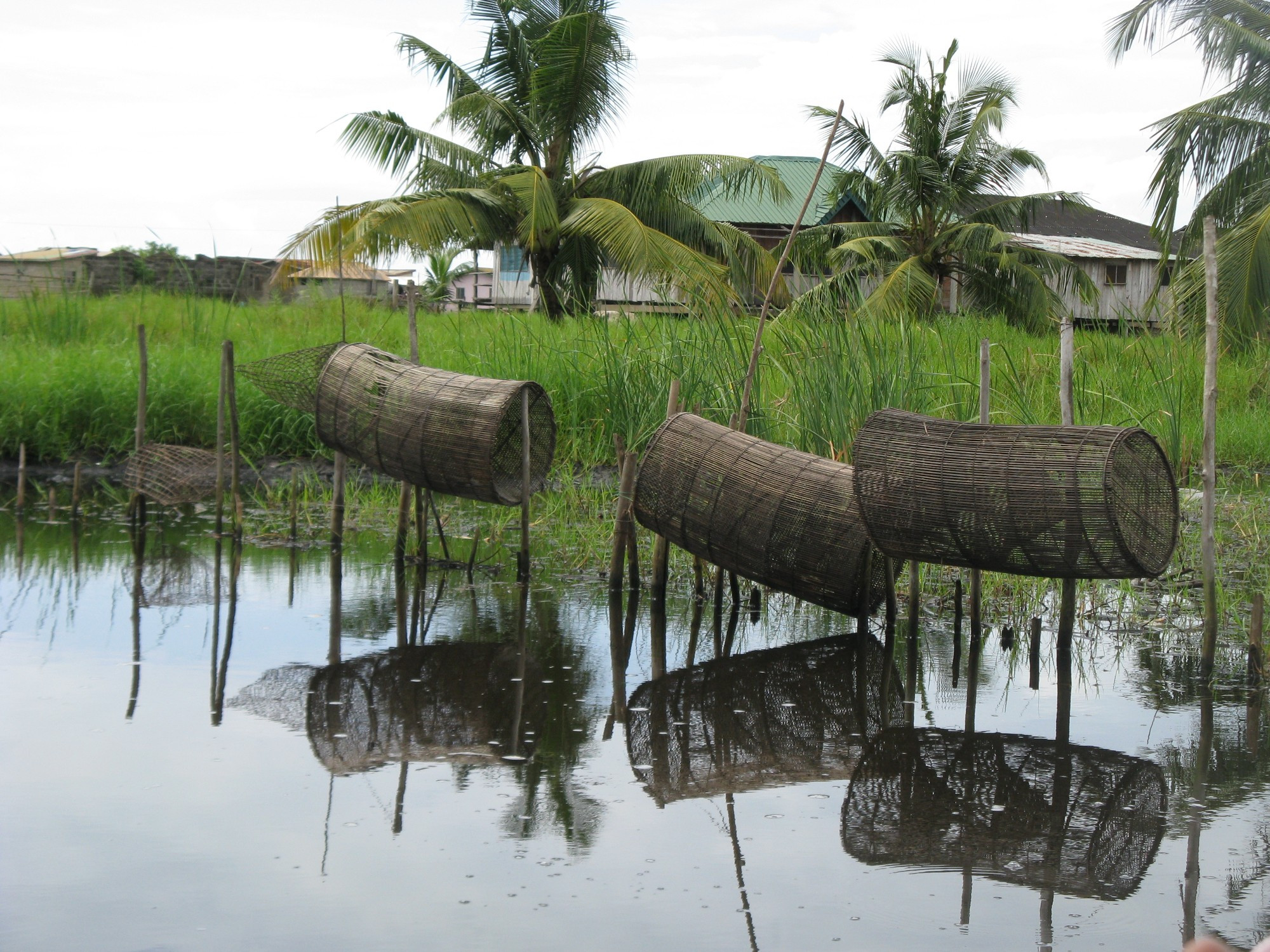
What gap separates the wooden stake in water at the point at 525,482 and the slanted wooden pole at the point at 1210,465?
3.31 meters

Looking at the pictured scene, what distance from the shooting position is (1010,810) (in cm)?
372

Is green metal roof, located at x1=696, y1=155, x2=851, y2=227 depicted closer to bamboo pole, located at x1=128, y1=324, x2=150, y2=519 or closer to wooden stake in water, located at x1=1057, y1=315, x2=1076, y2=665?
bamboo pole, located at x1=128, y1=324, x2=150, y2=519

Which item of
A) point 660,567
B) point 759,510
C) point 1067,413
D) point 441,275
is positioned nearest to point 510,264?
point 441,275

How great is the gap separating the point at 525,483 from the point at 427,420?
628mm

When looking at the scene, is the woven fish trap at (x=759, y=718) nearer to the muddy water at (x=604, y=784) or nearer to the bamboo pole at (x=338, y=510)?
the muddy water at (x=604, y=784)

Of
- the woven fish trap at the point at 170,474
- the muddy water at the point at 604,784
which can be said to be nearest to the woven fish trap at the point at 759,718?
the muddy water at the point at 604,784

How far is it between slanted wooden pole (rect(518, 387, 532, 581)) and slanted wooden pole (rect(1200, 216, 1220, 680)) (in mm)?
3309

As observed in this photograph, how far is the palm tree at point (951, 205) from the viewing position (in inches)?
773

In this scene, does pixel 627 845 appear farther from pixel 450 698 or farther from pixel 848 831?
pixel 450 698

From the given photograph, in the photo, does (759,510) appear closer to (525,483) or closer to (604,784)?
(525,483)

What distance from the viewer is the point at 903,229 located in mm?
20906

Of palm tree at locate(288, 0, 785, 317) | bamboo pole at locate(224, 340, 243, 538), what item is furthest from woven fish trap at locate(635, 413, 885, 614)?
palm tree at locate(288, 0, 785, 317)

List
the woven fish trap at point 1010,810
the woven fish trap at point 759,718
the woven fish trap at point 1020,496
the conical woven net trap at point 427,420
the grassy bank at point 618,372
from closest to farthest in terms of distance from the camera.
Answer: the woven fish trap at point 1010,810 < the woven fish trap at point 759,718 < the woven fish trap at point 1020,496 < the conical woven net trap at point 427,420 < the grassy bank at point 618,372

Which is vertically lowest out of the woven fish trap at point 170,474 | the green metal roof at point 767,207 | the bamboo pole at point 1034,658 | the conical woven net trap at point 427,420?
the bamboo pole at point 1034,658
